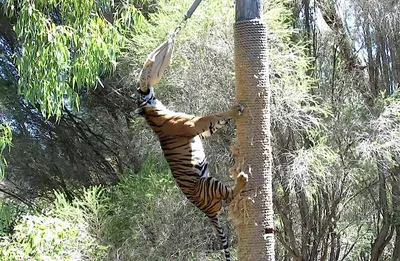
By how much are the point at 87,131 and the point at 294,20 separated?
3.02 metres

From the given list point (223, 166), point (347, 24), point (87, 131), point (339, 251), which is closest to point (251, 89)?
point (223, 166)

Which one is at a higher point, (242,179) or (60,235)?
(242,179)

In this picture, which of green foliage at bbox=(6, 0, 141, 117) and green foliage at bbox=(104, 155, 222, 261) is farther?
green foliage at bbox=(104, 155, 222, 261)

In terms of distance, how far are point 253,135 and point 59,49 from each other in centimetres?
119

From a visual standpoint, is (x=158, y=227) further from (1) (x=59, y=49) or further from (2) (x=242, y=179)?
(2) (x=242, y=179)

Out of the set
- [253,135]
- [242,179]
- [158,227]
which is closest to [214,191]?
[242,179]

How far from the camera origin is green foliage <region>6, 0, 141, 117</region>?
3.02m

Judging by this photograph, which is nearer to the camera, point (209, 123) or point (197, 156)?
point (209, 123)

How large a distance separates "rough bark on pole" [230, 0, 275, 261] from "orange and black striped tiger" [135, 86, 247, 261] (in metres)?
0.06

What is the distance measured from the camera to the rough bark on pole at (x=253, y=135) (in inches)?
91.4

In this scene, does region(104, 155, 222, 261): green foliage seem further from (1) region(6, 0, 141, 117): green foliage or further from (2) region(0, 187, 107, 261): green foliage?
(1) region(6, 0, 141, 117): green foliage

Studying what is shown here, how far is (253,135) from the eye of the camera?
2.32 metres

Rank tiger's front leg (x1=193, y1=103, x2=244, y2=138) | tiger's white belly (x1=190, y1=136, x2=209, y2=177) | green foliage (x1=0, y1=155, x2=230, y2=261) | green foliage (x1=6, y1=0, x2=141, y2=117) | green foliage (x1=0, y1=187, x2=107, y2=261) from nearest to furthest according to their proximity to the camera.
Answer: tiger's front leg (x1=193, y1=103, x2=244, y2=138) → tiger's white belly (x1=190, y1=136, x2=209, y2=177) → green foliage (x1=0, y1=187, x2=107, y2=261) → green foliage (x1=6, y1=0, x2=141, y2=117) → green foliage (x1=0, y1=155, x2=230, y2=261)

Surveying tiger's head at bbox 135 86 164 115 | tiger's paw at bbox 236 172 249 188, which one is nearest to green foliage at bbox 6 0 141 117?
tiger's head at bbox 135 86 164 115
